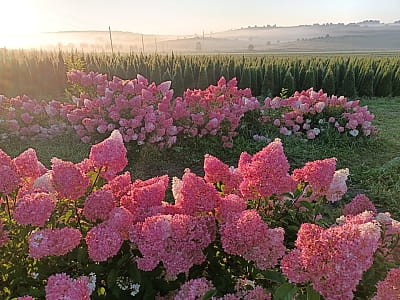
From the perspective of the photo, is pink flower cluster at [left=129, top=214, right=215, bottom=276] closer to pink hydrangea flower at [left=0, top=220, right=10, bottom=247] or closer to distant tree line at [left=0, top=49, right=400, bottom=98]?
pink hydrangea flower at [left=0, top=220, right=10, bottom=247]

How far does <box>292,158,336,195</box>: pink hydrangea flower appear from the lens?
1451 mm

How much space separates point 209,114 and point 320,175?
11.5 ft

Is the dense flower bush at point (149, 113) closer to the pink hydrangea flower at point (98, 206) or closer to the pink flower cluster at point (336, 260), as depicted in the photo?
the pink hydrangea flower at point (98, 206)

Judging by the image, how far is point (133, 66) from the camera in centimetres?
1236

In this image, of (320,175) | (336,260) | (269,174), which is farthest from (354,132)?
(336,260)

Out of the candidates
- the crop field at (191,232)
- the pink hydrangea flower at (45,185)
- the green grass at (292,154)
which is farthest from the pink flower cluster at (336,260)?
the green grass at (292,154)

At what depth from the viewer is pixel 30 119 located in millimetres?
5434

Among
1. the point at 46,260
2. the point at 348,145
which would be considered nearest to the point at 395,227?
the point at 46,260

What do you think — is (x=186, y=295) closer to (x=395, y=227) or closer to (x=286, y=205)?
(x=286, y=205)

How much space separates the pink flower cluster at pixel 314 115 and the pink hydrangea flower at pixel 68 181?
4583 millimetres

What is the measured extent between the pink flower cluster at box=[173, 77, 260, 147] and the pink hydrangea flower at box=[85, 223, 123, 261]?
3.57 meters

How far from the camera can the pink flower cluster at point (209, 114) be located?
4770mm

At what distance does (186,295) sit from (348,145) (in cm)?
508

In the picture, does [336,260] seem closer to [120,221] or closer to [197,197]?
[197,197]
